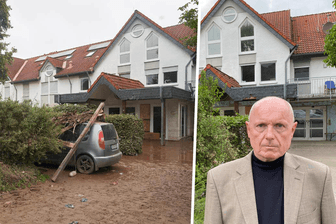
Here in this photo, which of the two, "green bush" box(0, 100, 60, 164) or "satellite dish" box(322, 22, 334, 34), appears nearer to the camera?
"satellite dish" box(322, 22, 334, 34)

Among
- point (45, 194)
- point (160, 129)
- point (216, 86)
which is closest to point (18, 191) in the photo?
point (45, 194)

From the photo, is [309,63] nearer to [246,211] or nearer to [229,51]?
[229,51]

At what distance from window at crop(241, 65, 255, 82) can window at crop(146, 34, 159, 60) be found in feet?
2.22

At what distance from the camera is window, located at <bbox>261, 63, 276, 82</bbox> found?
0.85m

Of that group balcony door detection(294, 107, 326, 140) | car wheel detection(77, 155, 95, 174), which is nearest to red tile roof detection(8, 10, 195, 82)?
car wheel detection(77, 155, 95, 174)

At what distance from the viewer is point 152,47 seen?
1472 mm

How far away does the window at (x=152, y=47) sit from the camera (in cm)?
146

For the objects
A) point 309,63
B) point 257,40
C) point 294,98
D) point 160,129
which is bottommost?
point 160,129

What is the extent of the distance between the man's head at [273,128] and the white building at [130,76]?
80 cm

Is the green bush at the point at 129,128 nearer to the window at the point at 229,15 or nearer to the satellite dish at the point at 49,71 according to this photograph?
the satellite dish at the point at 49,71

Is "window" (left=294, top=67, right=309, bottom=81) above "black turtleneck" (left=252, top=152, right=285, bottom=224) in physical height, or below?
above

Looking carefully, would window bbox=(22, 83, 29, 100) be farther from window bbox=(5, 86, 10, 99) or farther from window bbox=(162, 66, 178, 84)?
window bbox=(162, 66, 178, 84)

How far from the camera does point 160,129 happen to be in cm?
149

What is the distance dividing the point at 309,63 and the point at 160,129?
35.9 inches
